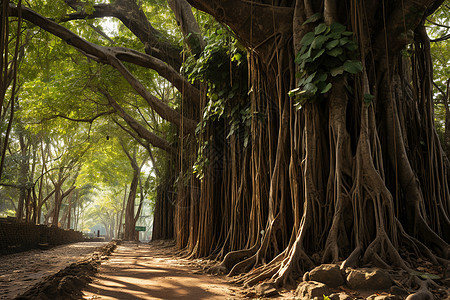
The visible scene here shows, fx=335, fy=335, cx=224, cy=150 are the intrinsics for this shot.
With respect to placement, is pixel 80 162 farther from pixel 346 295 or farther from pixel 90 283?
pixel 346 295

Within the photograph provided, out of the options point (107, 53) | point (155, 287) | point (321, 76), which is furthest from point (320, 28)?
point (107, 53)

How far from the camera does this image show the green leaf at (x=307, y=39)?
3643mm

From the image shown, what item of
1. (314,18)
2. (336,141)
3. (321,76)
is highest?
(314,18)

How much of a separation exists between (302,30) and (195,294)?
3.07 metres

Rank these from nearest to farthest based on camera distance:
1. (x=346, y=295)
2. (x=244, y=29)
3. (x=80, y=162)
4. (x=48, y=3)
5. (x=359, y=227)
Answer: (x=346, y=295), (x=359, y=227), (x=244, y=29), (x=48, y=3), (x=80, y=162)

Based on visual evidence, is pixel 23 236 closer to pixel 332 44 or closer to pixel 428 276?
pixel 332 44

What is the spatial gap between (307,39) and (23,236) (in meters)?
8.83

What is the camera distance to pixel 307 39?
368 centimetres

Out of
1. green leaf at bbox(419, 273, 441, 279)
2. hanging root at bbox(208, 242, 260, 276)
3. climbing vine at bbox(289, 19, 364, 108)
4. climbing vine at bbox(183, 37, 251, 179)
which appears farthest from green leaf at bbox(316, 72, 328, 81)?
hanging root at bbox(208, 242, 260, 276)

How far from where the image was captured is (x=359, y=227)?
328 centimetres

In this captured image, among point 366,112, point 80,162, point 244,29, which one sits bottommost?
point 366,112

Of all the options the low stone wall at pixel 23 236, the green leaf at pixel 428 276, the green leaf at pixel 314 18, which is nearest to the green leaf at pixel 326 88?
the green leaf at pixel 314 18

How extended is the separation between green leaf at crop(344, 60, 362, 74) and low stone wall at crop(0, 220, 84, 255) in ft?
26.0

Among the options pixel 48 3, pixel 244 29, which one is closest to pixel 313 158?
pixel 244 29
